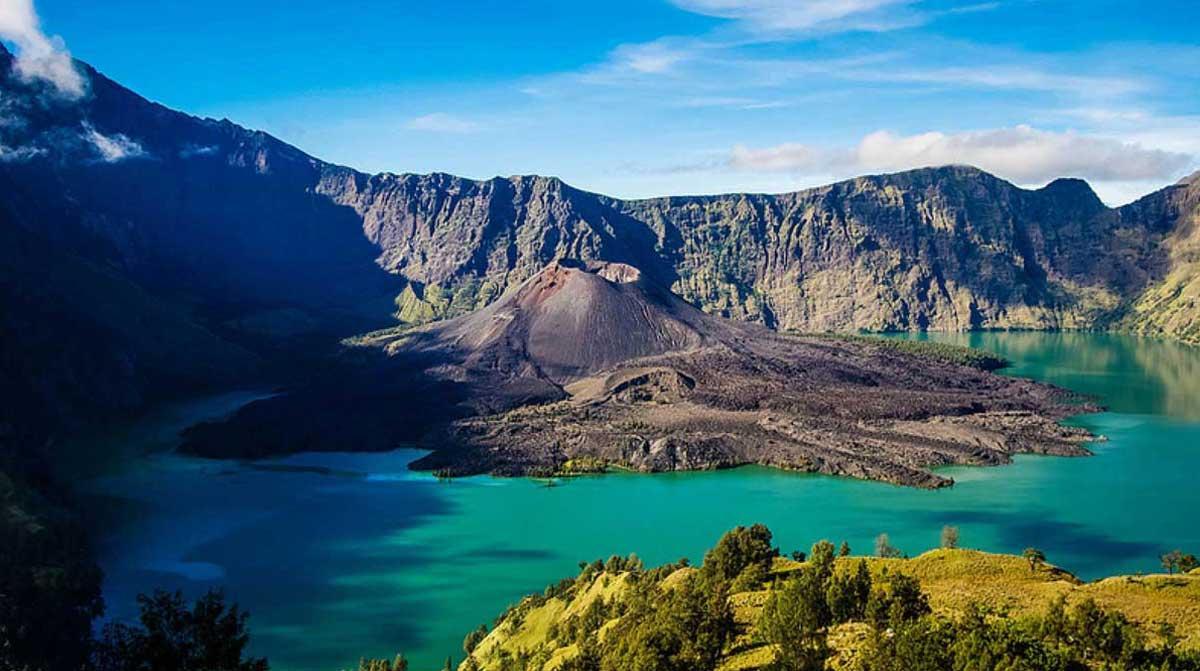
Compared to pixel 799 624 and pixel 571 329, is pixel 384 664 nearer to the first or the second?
pixel 799 624

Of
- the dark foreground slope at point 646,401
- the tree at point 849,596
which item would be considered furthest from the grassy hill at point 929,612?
the dark foreground slope at point 646,401

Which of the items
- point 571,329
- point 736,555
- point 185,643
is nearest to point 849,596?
point 736,555

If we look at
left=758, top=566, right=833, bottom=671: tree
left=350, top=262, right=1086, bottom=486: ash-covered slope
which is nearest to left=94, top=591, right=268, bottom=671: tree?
left=758, top=566, right=833, bottom=671: tree

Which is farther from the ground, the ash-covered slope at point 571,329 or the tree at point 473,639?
the ash-covered slope at point 571,329

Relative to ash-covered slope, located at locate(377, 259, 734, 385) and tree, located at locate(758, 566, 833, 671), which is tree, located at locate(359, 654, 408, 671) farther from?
ash-covered slope, located at locate(377, 259, 734, 385)

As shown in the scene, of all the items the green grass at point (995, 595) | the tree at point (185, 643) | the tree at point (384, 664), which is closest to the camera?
the green grass at point (995, 595)

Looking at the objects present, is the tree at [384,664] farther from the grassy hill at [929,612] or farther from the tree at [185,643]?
the tree at [185,643]
